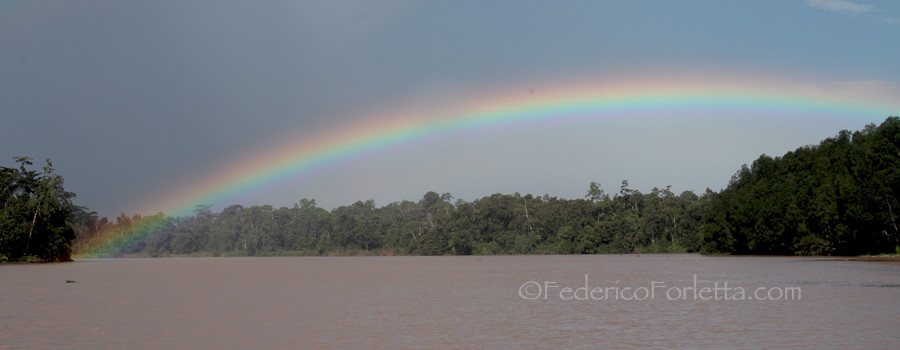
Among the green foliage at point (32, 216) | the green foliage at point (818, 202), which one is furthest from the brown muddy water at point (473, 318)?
the green foliage at point (32, 216)

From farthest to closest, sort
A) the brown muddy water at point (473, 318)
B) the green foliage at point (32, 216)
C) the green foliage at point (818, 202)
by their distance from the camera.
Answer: the green foliage at point (32, 216)
the green foliage at point (818, 202)
the brown muddy water at point (473, 318)

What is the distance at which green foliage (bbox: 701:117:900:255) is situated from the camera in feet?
256

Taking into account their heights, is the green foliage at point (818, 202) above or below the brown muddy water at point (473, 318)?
above

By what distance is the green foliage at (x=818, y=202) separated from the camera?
7812 centimetres

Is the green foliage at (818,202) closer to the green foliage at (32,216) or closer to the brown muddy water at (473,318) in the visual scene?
the brown muddy water at (473,318)

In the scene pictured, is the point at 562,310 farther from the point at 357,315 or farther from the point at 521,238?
the point at 521,238

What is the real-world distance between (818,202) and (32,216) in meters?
98.7

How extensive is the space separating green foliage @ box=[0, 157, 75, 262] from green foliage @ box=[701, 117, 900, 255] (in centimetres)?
9709

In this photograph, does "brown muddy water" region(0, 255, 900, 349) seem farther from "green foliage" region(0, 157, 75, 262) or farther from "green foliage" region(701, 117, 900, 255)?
"green foliage" region(0, 157, 75, 262)

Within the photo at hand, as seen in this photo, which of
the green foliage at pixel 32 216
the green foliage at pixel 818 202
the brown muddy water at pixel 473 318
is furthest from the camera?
the green foliage at pixel 32 216

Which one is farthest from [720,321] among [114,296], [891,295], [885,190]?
[885,190]

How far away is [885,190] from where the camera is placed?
75000 mm

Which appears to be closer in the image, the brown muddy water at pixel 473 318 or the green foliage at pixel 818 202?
the brown muddy water at pixel 473 318

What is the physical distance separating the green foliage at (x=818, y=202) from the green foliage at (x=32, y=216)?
97.1 m
